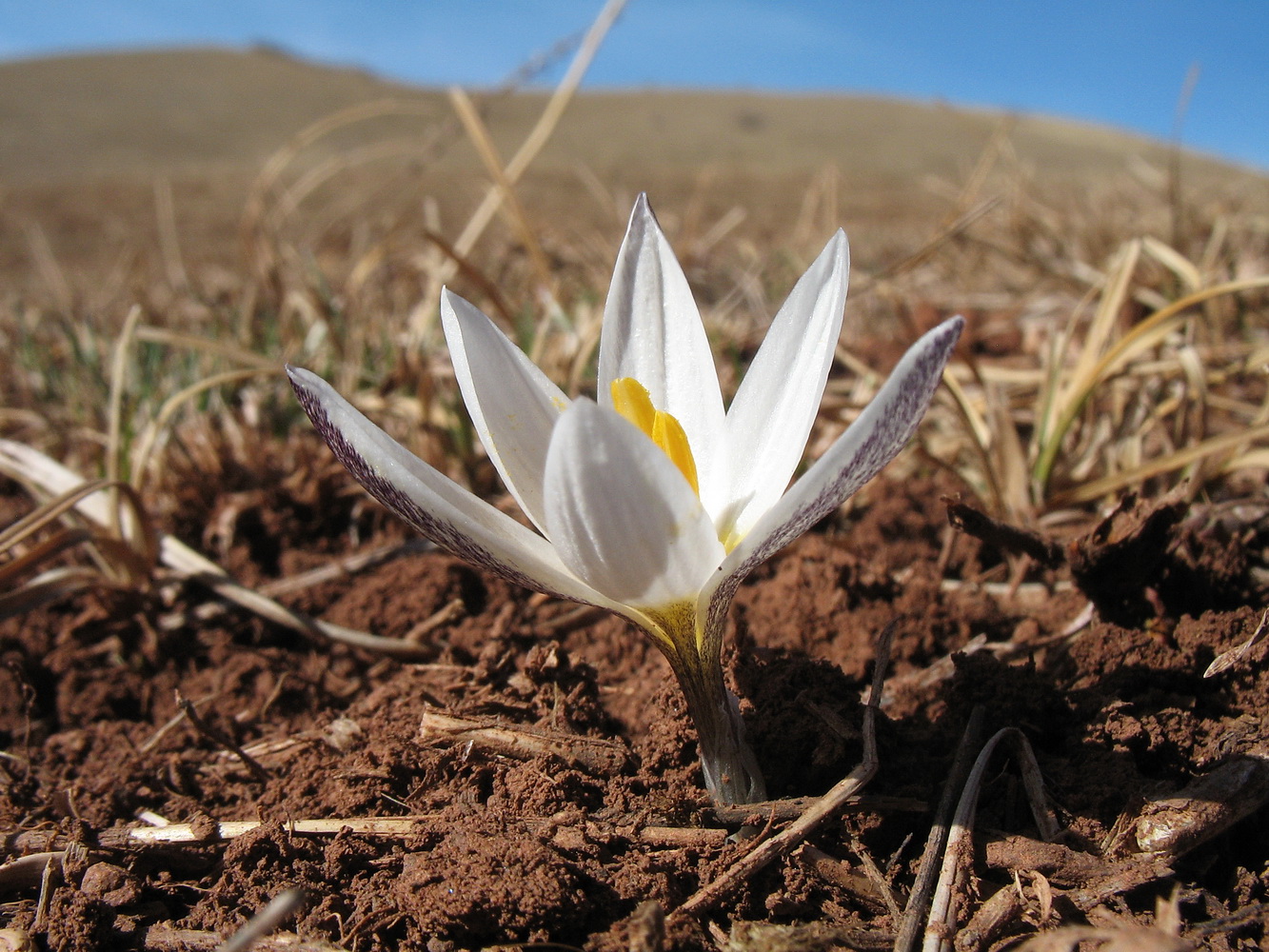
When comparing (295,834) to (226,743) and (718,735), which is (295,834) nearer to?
(226,743)

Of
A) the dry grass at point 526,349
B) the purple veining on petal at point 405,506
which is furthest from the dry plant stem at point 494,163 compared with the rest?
the purple veining on petal at point 405,506

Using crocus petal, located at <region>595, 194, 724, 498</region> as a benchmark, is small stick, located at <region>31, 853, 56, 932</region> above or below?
below

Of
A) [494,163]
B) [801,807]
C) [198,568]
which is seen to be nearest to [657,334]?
[801,807]

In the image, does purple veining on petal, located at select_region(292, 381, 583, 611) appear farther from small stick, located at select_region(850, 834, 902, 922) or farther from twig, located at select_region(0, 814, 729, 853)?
small stick, located at select_region(850, 834, 902, 922)

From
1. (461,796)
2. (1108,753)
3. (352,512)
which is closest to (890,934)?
(1108,753)

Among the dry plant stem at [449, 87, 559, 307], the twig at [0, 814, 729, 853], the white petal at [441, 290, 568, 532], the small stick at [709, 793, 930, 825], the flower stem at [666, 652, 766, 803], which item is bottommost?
the twig at [0, 814, 729, 853]

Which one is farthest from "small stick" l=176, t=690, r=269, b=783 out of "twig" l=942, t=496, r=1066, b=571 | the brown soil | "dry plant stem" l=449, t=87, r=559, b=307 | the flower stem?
"dry plant stem" l=449, t=87, r=559, b=307

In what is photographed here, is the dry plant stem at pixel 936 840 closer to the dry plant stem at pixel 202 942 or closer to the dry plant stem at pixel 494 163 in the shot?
the dry plant stem at pixel 202 942
